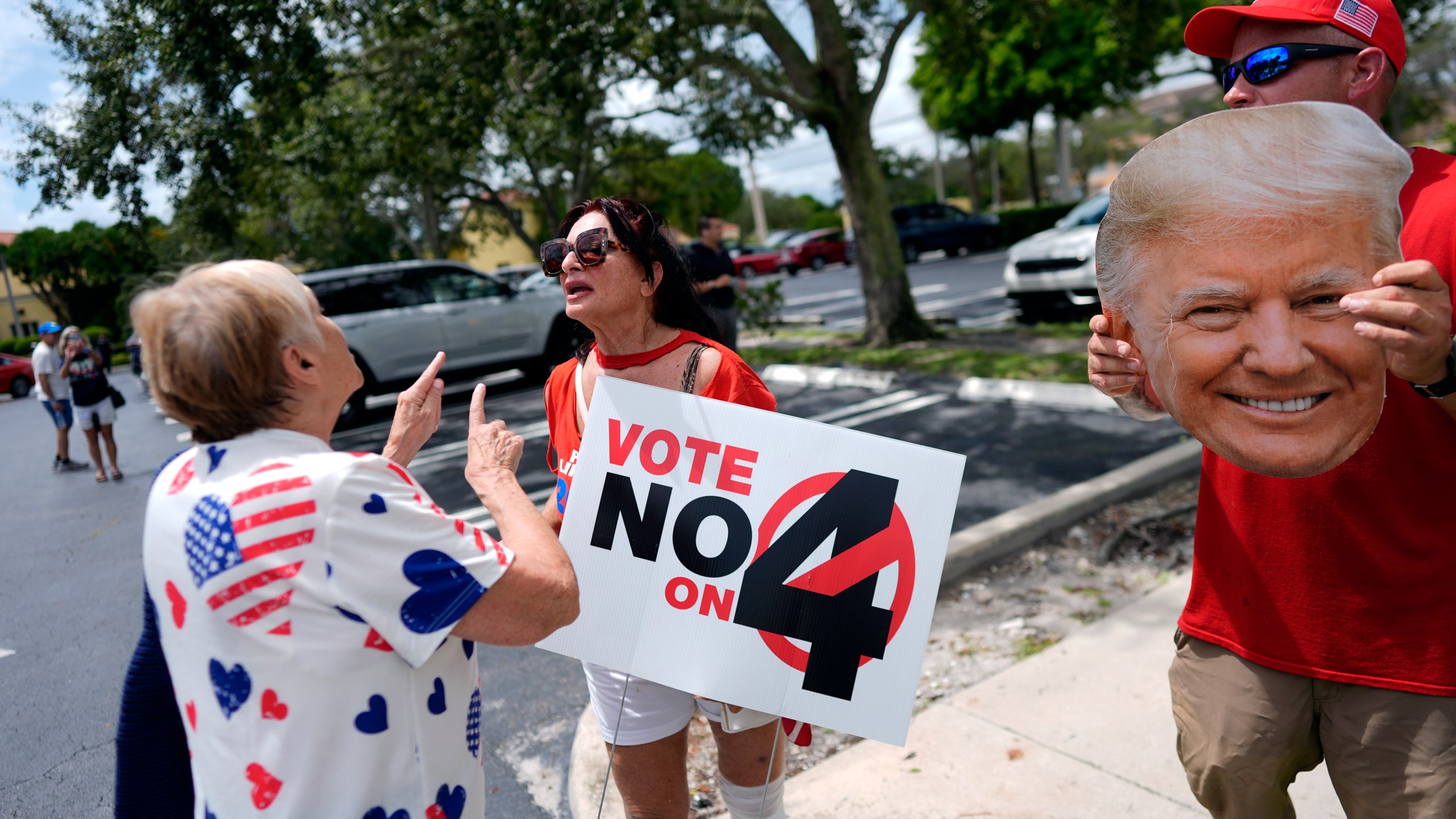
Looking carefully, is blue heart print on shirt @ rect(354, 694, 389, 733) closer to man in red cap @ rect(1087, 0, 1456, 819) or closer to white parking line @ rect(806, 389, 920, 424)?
man in red cap @ rect(1087, 0, 1456, 819)

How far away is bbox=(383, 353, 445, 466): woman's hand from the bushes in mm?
26834

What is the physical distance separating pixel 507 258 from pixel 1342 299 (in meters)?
60.2

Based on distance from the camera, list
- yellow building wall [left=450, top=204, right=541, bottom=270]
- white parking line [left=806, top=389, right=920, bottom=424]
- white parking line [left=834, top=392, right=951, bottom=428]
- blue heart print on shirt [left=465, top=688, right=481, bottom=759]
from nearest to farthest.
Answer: blue heart print on shirt [left=465, top=688, right=481, bottom=759]
white parking line [left=834, top=392, right=951, bottom=428]
white parking line [left=806, top=389, right=920, bottom=424]
yellow building wall [left=450, top=204, right=541, bottom=270]

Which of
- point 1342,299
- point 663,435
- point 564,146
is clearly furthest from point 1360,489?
point 564,146

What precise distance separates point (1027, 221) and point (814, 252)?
23.5 ft

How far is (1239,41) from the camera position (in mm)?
1760

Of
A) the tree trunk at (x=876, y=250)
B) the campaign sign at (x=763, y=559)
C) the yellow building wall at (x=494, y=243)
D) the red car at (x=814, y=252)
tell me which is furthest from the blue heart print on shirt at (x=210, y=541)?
the yellow building wall at (x=494, y=243)

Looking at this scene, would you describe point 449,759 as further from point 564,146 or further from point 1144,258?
point 564,146

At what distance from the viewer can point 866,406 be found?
326 inches

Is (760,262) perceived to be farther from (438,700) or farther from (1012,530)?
(438,700)

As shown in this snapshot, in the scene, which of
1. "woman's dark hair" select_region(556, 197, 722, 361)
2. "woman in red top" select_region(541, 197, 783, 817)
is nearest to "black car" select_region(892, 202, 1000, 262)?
"woman's dark hair" select_region(556, 197, 722, 361)

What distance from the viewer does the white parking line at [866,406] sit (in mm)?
8062

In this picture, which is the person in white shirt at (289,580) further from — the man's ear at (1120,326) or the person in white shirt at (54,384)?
the person in white shirt at (54,384)

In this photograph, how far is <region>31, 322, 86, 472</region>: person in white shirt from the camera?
979cm
